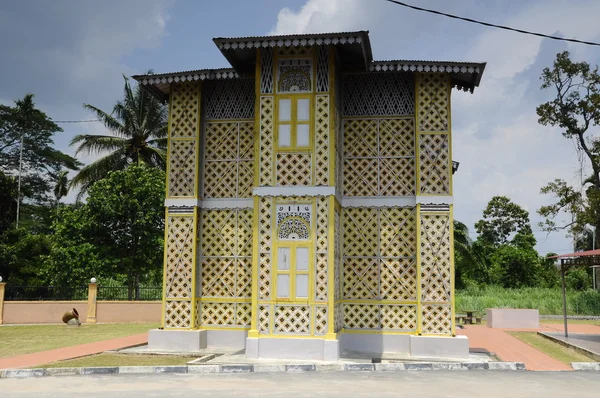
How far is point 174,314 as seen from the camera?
12.3 metres

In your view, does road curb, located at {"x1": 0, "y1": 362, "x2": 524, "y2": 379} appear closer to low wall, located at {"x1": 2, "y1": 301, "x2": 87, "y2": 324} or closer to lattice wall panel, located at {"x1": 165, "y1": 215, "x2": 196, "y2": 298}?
lattice wall panel, located at {"x1": 165, "y1": 215, "x2": 196, "y2": 298}

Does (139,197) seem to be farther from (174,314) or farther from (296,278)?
(296,278)

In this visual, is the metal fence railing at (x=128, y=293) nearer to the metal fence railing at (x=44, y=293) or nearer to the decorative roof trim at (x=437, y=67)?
the metal fence railing at (x=44, y=293)

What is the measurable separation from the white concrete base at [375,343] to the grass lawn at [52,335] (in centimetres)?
626

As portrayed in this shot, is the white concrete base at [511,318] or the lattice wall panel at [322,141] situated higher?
the lattice wall panel at [322,141]

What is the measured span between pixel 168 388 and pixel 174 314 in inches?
166

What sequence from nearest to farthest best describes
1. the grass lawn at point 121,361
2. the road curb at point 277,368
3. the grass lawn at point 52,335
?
the road curb at point 277,368, the grass lawn at point 121,361, the grass lawn at point 52,335

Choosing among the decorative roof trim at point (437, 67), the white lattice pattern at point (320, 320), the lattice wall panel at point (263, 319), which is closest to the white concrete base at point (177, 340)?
the lattice wall panel at point (263, 319)

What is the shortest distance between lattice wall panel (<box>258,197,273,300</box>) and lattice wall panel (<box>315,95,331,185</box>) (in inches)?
40.0

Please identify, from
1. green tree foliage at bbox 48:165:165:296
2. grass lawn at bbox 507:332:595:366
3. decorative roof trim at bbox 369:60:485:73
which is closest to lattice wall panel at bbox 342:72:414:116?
decorative roof trim at bbox 369:60:485:73

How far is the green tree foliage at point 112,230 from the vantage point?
22734mm

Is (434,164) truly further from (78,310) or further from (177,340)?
(78,310)

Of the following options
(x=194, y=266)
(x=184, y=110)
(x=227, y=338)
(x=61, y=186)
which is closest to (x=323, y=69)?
(x=184, y=110)

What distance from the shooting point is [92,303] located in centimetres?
2083
